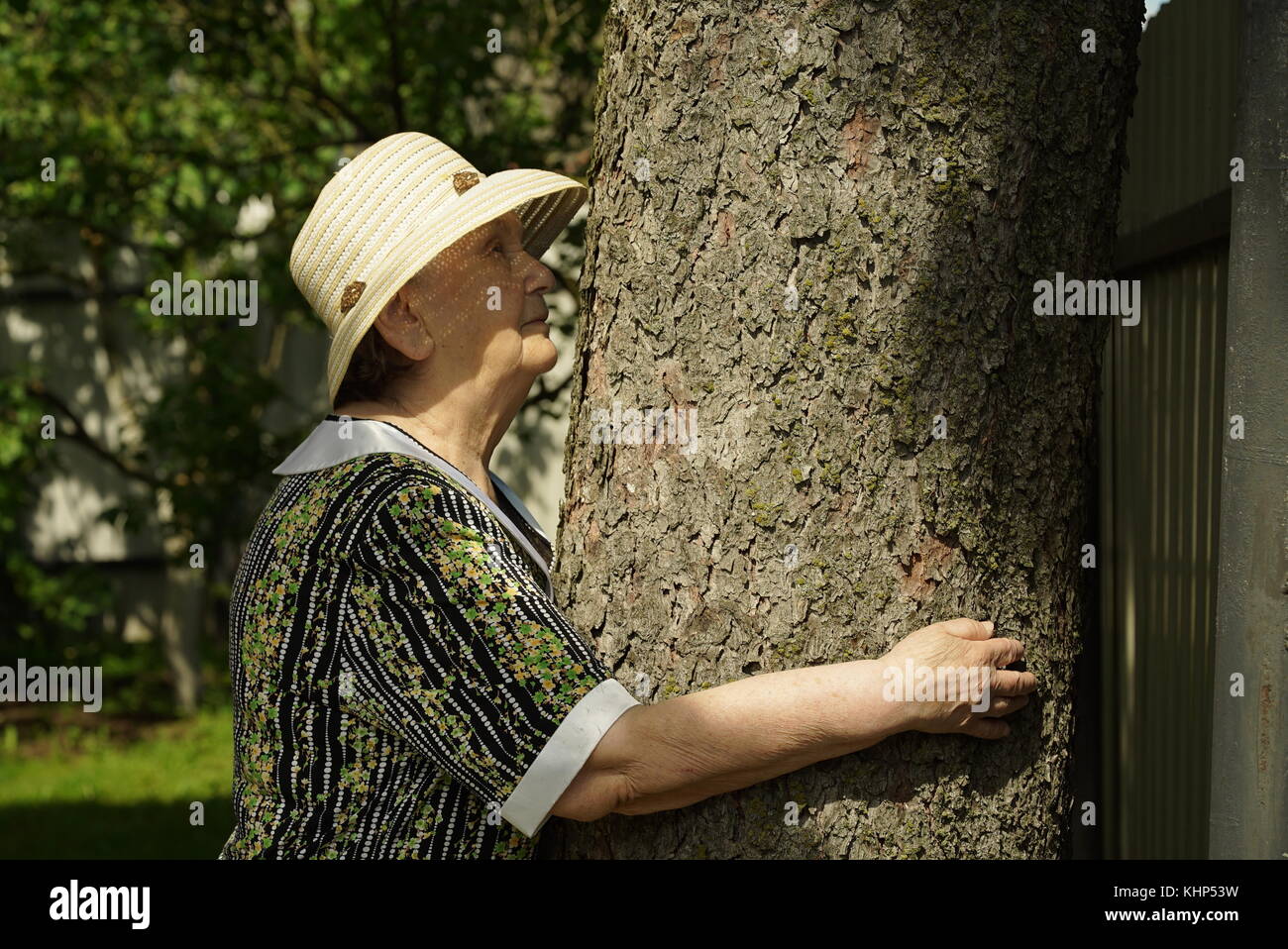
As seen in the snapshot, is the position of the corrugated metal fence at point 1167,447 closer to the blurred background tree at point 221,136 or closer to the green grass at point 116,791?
the blurred background tree at point 221,136

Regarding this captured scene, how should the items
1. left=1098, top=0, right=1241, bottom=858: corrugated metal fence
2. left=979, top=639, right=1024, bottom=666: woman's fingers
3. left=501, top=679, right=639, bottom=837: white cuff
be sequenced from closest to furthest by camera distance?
left=501, top=679, right=639, bottom=837: white cuff → left=979, top=639, right=1024, bottom=666: woman's fingers → left=1098, top=0, right=1241, bottom=858: corrugated metal fence

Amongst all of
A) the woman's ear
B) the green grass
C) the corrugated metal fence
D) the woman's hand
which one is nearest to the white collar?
the woman's ear

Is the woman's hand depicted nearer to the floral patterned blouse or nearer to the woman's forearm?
the woman's forearm

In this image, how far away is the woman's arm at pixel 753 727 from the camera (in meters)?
1.88

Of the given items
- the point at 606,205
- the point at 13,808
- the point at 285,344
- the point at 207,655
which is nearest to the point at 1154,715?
the point at 606,205

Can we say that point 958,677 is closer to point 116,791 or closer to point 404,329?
point 404,329

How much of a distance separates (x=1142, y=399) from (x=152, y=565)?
807cm

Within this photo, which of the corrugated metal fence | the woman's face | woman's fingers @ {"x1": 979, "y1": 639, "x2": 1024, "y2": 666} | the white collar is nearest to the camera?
woman's fingers @ {"x1": 979, "y1": 639, "x2": 1024, "y2": 666}

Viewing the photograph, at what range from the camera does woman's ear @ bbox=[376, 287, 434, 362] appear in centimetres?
221

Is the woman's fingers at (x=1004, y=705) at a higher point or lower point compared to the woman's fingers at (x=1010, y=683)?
lower

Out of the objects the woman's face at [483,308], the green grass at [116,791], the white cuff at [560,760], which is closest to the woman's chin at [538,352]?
the woman's face at [483,308]

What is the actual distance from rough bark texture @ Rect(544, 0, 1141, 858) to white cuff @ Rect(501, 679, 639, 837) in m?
0.19

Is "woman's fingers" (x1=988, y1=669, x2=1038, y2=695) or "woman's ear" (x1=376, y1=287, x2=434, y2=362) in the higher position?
"woman's ear" (x1=376, y1=287, x2=434, y2=362)
